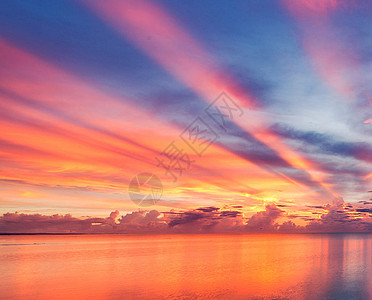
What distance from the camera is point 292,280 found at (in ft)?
193

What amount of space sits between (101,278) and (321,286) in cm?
3569

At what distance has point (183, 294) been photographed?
45.5 meters

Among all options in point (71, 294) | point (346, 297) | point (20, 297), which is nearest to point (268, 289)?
point (346, 297)

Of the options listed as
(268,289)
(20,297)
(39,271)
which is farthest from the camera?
(39,271)

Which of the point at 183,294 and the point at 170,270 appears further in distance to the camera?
the point at 170,270

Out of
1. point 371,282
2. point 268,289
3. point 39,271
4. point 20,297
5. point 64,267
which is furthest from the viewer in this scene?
point 64,267

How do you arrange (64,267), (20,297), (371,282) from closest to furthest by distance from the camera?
(20,297) → (371,282) → (64,267)

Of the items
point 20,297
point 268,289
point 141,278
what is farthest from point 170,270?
point 20,297

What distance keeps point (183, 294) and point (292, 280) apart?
22.8 meters

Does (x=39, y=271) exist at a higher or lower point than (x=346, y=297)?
lower

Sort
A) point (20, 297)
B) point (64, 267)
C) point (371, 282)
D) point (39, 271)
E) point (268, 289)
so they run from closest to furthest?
1. point (20, 297)
2. point (268, 289)
3. point (371, 282)
4. point (39, 271)
5. point (64, 267)

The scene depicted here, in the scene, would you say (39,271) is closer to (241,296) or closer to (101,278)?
(101,278)

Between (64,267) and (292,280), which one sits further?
(64,267)

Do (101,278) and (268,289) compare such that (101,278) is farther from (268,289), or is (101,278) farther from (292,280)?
(292,280)
